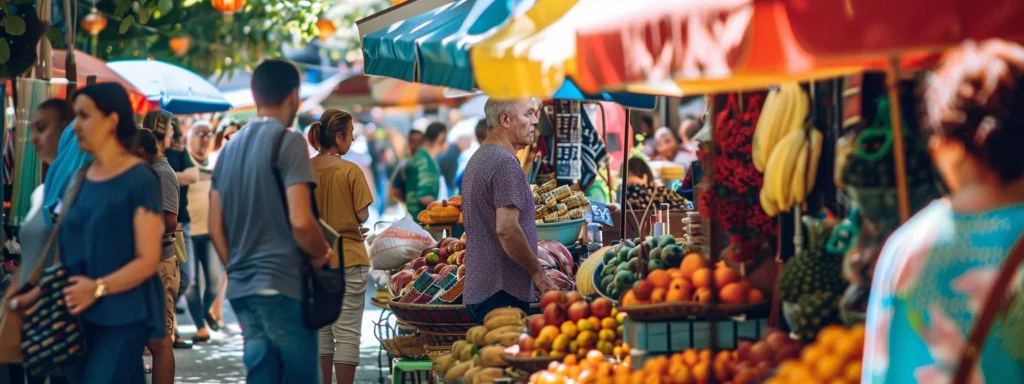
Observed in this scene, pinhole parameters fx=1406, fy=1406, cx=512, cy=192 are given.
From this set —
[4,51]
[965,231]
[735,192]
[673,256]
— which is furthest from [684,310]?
[4,51]

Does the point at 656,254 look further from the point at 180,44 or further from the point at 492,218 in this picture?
the point at 180,44

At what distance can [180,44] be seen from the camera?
19406 millimetres

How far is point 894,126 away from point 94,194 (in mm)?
3360

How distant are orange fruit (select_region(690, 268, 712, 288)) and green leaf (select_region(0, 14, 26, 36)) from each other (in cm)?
534

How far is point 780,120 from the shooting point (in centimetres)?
555

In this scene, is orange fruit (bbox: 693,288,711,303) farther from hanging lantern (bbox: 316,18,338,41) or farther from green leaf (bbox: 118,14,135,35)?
hanging lantern (bbox: 316,18,338,41)

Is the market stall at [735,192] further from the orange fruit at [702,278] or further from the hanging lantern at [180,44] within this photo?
the hanging lantern at [180,44]

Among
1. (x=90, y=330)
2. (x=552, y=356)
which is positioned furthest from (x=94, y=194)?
(x=552, y=356)

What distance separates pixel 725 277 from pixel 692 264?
0.28m

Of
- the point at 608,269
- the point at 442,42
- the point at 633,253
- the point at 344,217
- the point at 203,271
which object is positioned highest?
the point at 442,42

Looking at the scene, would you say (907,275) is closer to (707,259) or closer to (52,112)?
(707,259)

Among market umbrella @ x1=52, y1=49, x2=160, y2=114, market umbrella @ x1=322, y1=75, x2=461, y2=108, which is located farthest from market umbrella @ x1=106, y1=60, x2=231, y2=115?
market umbrella @ x1=322, y1=75, x2=461, y2=108

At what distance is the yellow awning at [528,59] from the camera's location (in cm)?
532

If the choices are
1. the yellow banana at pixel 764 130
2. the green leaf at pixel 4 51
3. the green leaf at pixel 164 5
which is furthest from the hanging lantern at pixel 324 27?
the yellow banana at pixel 764 130
